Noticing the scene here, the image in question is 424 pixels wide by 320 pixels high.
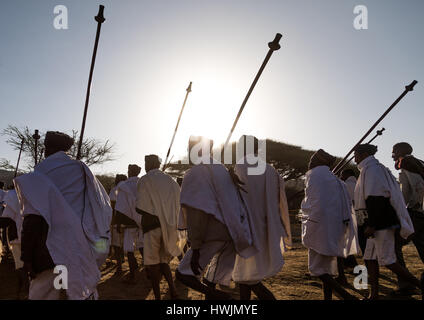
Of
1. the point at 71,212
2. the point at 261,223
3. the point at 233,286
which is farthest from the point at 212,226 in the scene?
the point at 233,286

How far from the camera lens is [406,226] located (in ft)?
15.6

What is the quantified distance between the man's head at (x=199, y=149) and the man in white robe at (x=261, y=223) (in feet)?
1.63

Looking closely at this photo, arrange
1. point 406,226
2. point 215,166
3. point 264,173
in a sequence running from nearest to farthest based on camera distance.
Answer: point 215,166 < point 264,173 < point 406,226

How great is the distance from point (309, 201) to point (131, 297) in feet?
10.5

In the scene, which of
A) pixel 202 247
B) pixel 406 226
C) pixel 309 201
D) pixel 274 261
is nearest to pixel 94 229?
pixel 202 247

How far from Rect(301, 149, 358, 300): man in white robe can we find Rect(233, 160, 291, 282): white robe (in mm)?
733

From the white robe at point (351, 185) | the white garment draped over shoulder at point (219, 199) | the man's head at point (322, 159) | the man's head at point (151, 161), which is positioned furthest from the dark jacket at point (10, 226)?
the white robe at point (351, 185)

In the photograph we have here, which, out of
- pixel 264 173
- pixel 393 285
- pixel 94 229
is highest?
pixel 264 173

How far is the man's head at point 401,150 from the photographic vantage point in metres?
5.95

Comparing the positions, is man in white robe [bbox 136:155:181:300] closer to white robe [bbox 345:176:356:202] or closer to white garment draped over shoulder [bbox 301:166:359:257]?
Result: white garment draped over shoulder [bbox 301:166:359:257]

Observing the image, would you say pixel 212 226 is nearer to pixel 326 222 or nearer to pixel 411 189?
pixel 326 222

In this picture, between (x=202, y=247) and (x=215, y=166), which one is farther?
(x=215, y=166)

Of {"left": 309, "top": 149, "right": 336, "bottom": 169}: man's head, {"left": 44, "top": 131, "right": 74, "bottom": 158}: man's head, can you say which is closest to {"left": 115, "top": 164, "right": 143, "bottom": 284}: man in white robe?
{"left": 309, "top": 149, "right": 336, "bottom": 169}: man's head
